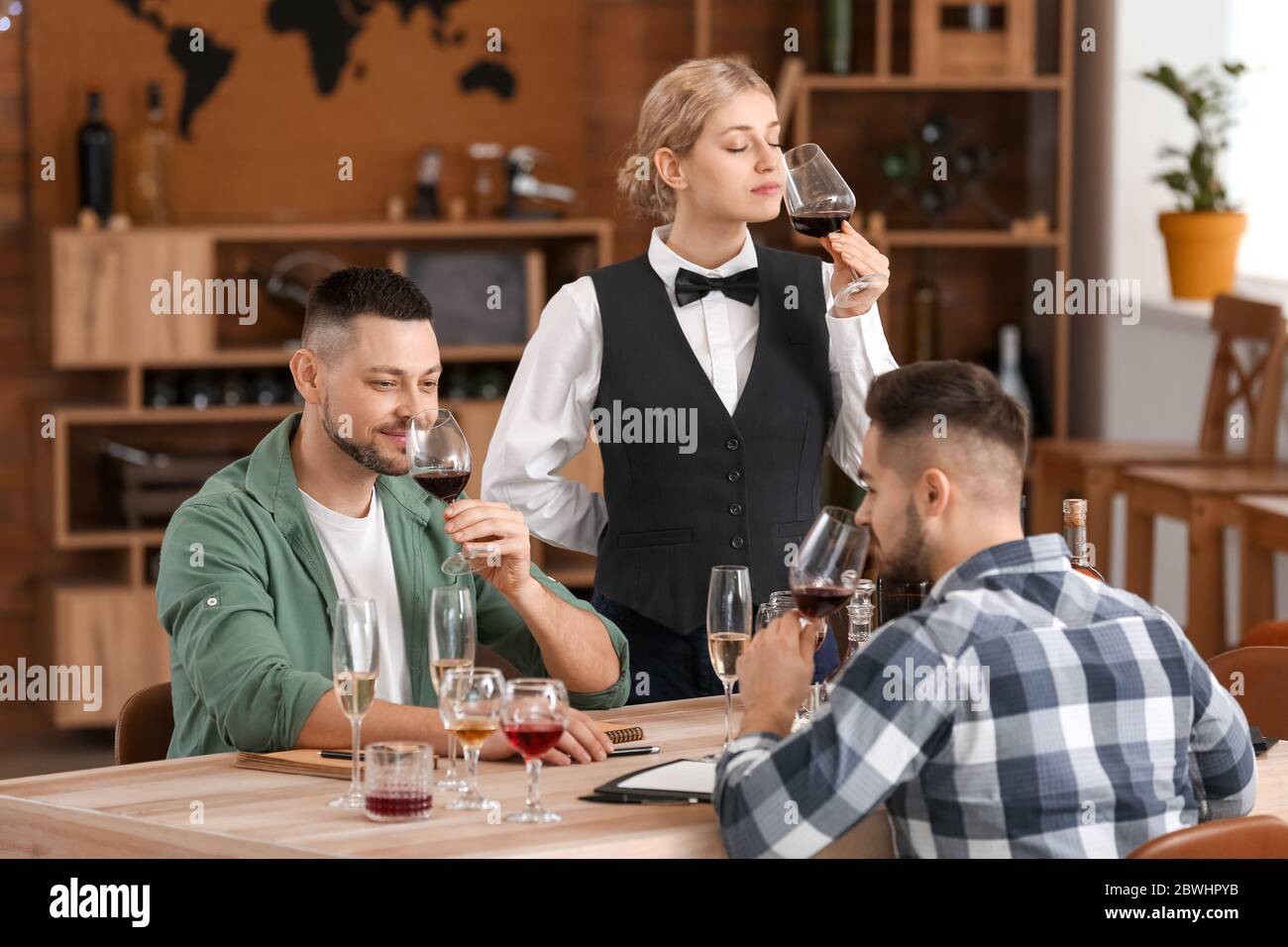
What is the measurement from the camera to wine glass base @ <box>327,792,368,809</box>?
1930 millimetres

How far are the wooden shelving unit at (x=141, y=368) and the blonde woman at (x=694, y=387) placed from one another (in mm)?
2085

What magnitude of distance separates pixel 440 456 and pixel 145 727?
0.59 m

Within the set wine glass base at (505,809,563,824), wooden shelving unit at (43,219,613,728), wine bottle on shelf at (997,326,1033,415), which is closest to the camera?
wine glass base at (505,809,563,824)

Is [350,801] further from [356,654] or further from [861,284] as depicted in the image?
[861,284]

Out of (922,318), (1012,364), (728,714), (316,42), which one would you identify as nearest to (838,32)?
(922,318)

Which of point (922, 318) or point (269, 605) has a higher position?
point (922, 318)

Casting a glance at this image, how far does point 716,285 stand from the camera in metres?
2.95

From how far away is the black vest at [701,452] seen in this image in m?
2.90

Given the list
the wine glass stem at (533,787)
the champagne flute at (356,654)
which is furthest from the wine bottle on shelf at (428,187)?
the wine glass stem at (533,787)

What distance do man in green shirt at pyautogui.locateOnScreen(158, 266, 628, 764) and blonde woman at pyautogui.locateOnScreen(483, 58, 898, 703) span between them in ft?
1.30

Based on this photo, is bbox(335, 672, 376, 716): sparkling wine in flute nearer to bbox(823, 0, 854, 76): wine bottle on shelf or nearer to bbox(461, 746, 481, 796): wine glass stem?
bbox(461, 746, 481, 796): wine glass stem

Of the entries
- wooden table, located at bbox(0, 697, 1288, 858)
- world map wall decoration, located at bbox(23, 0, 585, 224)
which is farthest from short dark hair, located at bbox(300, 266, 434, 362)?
world map wall decoration, located at bbox(23, 0, 585, 224)

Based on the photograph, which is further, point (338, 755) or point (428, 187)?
point (428, 187)
